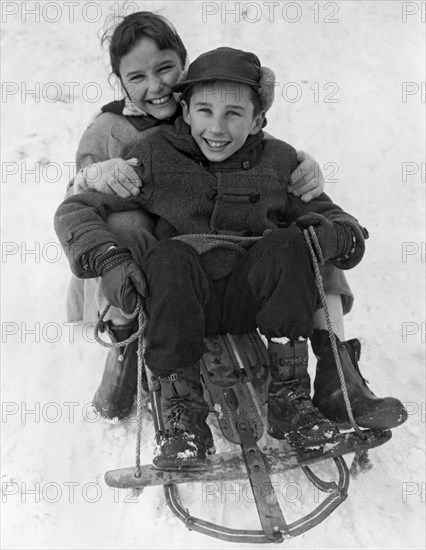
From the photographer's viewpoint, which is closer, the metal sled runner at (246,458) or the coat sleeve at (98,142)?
the metal sled runner at (246,458)

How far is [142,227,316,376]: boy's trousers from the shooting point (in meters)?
1.67

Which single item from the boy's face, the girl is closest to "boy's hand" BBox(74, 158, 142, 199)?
the girl

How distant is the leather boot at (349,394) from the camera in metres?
1.72

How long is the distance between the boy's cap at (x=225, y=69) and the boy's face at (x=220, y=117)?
31 mm

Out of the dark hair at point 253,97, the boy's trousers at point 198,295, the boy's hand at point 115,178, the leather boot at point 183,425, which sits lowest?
the leather boot at point 183,425

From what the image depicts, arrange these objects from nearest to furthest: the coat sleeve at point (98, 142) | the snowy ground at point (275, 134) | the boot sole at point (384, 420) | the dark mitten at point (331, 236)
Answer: the boot sole at point (384, 420) → the dark mitten at point (331, 236) → the snowy ground at point (275, 134) → the coat sleeve at point (98, 142)

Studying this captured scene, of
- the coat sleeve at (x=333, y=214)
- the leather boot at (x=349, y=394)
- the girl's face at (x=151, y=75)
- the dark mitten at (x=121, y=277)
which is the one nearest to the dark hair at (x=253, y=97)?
the girl's face at (x=151, y=75)

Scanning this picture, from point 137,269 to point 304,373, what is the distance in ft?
1.80

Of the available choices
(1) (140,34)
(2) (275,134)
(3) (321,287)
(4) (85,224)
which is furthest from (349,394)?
(2) (275,134)

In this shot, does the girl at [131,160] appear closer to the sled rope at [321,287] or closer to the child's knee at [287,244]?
the sled rope at [321,287]

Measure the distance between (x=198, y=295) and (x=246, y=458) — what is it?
0.46 m

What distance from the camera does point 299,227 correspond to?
1852 millimetres

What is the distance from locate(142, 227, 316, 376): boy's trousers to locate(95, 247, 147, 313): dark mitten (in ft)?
0.12

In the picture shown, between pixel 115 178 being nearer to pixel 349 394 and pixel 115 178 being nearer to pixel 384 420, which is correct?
pixel 349 394
